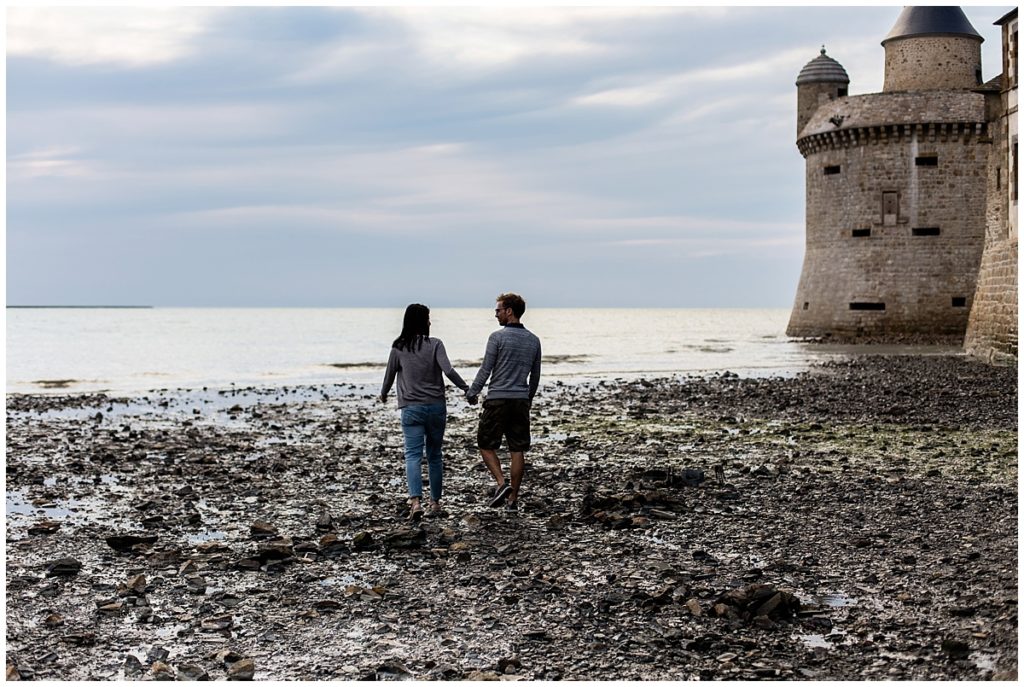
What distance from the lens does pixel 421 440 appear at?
9.57 metres

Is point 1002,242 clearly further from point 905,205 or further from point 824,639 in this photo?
point 824,639

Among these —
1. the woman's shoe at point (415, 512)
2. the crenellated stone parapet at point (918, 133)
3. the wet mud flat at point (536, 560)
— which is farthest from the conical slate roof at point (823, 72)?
the woman's shoe at point (415, 512)

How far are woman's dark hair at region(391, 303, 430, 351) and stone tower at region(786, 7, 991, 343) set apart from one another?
132ft

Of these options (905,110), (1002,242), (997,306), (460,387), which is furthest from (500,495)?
(905,110)

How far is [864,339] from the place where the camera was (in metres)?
46.5

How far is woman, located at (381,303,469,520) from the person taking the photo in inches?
366

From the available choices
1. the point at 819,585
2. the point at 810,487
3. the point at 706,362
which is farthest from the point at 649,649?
the point at 706,362

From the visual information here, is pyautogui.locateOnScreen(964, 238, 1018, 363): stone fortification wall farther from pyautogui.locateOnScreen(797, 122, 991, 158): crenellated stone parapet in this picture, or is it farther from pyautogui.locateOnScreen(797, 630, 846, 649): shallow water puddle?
pyautogui.locateOnScreen(797, 630, 846, 649): shallow water puddle

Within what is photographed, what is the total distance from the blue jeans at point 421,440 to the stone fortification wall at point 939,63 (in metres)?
41.5

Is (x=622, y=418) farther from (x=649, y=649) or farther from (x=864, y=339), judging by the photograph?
(x=864, y=339)

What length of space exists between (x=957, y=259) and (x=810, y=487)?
1520 inches

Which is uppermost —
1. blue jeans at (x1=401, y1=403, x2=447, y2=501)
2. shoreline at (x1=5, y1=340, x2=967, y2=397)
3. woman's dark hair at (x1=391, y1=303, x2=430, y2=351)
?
woman's dark hair at (x1=391, y1=303, x2=430, y2=351)

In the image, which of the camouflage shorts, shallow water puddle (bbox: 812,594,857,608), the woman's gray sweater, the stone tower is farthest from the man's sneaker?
the stone tower

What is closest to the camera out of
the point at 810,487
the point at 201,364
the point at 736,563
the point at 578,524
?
the point at 736,563
